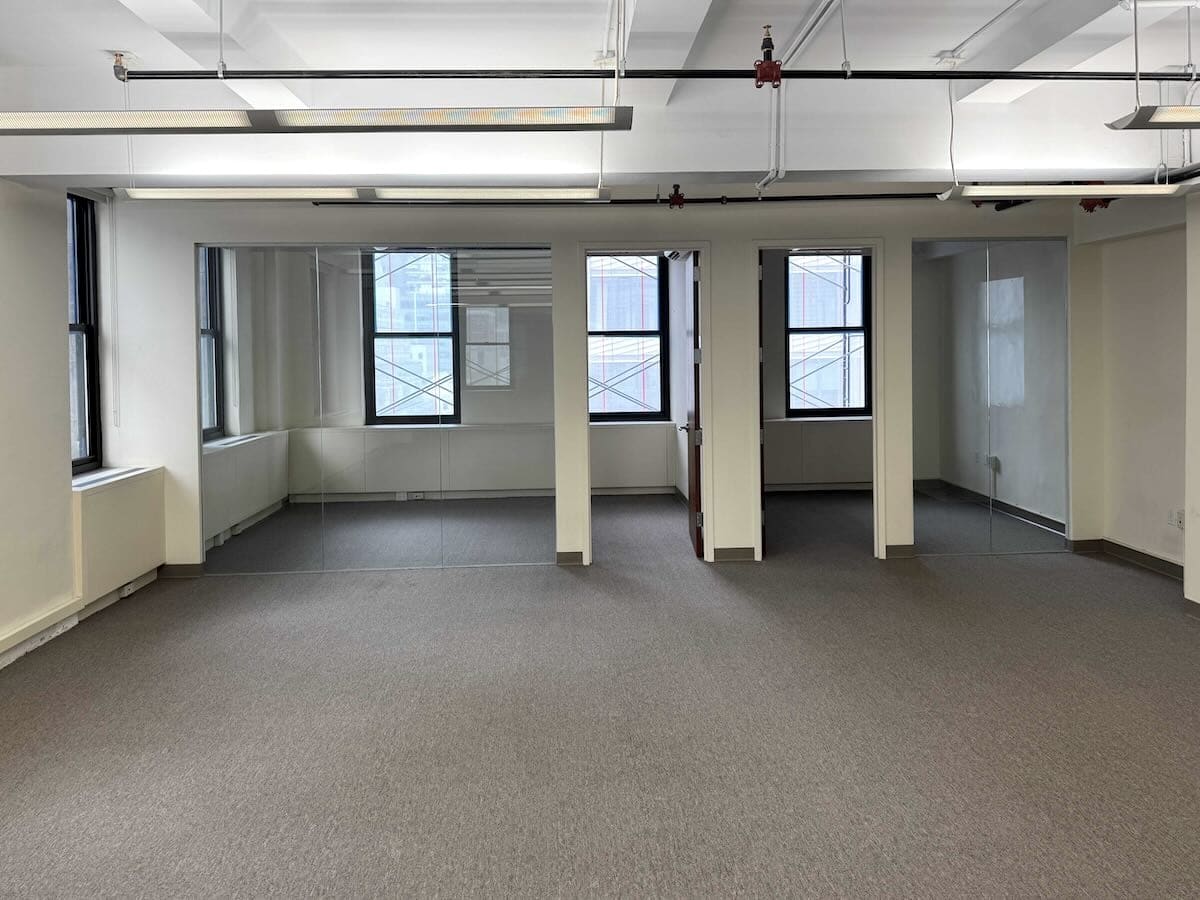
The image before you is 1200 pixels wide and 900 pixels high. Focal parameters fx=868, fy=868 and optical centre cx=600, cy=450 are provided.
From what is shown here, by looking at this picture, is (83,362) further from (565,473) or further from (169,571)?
(565,473)

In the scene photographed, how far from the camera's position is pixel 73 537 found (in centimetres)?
489

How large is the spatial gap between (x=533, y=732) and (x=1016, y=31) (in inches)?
140

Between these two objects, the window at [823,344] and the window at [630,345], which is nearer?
the window at [823,344]

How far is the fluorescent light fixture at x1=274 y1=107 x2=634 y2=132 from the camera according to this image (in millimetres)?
2861

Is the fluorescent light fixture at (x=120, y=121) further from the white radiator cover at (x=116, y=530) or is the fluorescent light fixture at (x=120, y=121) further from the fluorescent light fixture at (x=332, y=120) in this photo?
the white radiator cover at (x=116, y=530)

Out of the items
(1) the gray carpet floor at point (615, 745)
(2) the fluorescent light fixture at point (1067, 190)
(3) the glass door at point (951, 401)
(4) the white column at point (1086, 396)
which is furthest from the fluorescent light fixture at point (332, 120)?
(4) the white column at point (1086, 396)

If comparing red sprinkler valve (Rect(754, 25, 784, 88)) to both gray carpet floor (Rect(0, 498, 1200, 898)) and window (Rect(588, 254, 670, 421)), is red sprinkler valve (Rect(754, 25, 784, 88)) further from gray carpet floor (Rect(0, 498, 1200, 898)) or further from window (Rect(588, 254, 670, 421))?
window (Rect(588, 254, 670, 421))

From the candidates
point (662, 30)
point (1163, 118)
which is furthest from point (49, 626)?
point (1163, 118)

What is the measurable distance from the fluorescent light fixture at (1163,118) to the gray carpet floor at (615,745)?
220 cm

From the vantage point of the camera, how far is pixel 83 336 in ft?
18.9

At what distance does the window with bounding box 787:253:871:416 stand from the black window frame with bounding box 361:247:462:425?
4.18m

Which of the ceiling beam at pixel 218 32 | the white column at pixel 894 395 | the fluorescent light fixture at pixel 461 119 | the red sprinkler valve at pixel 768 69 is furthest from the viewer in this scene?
the white column at pixel 894 395

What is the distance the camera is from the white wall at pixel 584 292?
5.85 metres

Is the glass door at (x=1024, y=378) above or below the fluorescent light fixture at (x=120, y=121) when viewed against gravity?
below
